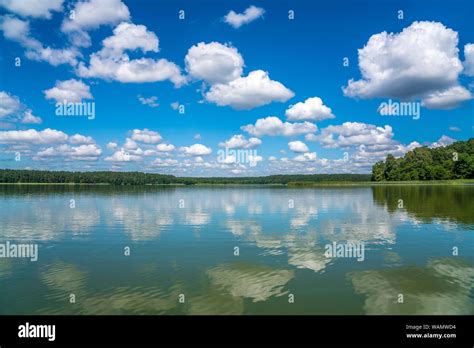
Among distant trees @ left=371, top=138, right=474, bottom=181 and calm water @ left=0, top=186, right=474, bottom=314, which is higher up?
distant trees @ left=371, top=138, right=474, bottom=181

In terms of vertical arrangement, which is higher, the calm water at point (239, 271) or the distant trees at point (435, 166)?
the distant trees at point (435, 166)

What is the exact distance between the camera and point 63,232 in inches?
1302

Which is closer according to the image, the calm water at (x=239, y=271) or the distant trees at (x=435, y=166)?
the calm water at (x=239, y=271)

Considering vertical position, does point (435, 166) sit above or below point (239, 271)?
above

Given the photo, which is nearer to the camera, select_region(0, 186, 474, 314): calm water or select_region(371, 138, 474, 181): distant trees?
select_region(0, 186, 474, 314): calm water

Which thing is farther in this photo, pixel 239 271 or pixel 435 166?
pixel 435 166

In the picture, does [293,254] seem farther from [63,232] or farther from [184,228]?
[63,232]
